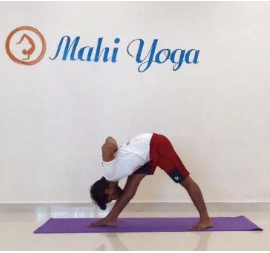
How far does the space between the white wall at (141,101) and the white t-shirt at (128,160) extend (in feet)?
2.04

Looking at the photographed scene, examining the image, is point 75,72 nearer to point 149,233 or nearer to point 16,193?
point 16,193

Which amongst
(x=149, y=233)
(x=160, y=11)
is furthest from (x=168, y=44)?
(x=149, y=233)

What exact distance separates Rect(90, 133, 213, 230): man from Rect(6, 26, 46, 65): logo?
1285mm

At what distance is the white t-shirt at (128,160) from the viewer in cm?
305

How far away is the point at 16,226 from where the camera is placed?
10.4 ft

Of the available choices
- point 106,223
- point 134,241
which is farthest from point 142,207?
point 134,241

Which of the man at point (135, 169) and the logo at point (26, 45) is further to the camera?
the logo at point (26, 45)

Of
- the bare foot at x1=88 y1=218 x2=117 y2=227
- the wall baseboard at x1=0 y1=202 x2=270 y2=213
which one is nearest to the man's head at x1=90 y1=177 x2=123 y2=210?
the bare foot at x1=88 y1=218 x2=117 y2=227

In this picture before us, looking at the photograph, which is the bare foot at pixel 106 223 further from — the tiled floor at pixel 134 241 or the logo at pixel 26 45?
the logo at pixel 26 45

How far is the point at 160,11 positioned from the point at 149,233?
218cm

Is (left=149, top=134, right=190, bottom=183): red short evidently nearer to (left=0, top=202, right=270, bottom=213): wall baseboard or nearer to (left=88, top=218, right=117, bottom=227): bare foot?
(left=88, top=218, right=117, bottom=227): bare foot

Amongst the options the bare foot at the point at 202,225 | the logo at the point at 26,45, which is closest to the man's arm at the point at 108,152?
the bare foot at the point at 202,225

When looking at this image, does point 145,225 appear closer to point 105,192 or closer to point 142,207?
point 105,192

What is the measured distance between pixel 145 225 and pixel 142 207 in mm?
612
